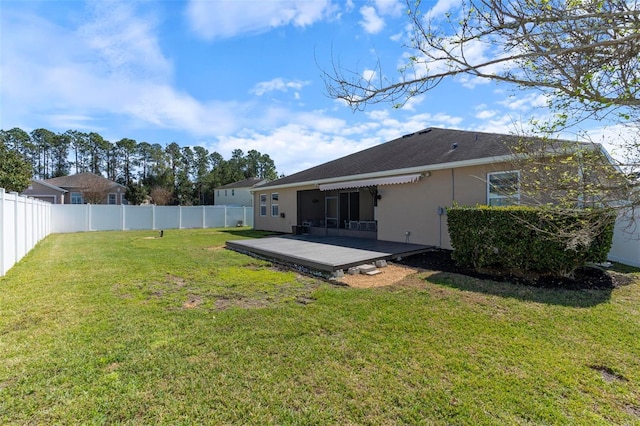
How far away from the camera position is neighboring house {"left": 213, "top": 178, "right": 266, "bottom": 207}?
1831 inches

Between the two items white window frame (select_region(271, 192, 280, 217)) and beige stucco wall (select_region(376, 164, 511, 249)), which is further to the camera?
white window frame (select_region(271, 192, 280, 217))

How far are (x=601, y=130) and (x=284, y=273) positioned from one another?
772 centimetres

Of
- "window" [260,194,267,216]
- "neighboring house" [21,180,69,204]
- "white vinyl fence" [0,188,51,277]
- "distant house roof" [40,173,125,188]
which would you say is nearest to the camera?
"white vinyl fence" [0,188,51,277]

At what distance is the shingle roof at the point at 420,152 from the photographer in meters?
11.1

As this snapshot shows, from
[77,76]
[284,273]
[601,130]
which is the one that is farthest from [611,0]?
[77,76]

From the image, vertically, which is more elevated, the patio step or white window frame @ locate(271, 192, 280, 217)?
white window frame @ locate(271, 192, 280, 217)

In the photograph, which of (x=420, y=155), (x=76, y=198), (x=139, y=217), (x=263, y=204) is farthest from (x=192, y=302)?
(x=76, y=198)

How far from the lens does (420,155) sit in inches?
547

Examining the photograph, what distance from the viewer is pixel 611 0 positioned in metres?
2.73

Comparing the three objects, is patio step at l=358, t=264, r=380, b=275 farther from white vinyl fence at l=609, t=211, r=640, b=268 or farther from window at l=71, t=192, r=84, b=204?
window at l=71, t=192, r=84, b=204

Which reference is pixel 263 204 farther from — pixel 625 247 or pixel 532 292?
pixel 625 247

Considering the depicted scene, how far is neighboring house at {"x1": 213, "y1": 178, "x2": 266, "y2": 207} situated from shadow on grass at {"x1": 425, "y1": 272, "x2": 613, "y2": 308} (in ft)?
130

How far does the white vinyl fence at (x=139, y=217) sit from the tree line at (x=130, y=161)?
25358 mm

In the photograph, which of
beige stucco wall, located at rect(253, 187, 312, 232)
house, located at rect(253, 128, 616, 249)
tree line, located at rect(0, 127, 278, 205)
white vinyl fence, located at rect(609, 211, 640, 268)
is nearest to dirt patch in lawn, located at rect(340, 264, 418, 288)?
house, located at rect(253, 128, 616, 249)
